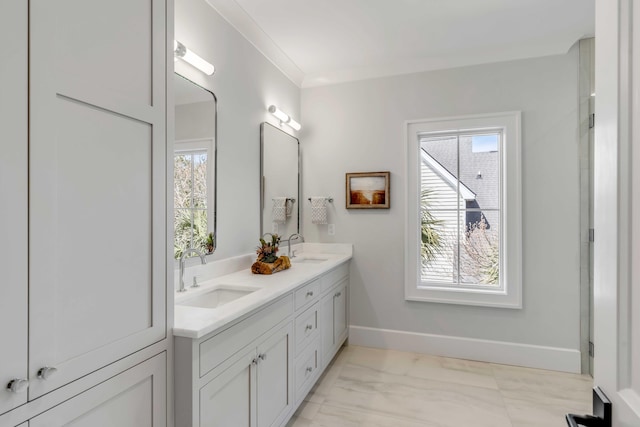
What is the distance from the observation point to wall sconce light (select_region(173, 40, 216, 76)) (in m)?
1.85

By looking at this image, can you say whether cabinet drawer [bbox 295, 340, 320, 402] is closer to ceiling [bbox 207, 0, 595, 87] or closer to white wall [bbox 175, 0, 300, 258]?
white wall [bbox 175, 0, 300, 258]

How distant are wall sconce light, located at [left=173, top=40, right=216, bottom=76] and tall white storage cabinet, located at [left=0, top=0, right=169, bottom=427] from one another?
0.64 metres

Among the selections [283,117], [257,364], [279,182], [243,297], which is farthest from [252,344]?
[283,117]

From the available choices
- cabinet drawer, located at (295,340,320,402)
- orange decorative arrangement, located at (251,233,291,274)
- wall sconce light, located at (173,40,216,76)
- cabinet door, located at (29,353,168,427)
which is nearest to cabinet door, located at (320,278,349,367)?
cabinet drawer, located at (295,340,320,402)

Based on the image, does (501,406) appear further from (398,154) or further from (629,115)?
(629,115)

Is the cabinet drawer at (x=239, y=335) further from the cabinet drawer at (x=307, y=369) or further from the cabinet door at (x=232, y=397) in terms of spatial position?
the cabinet drawer at (x=307, y=369)

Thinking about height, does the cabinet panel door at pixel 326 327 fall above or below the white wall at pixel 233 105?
below

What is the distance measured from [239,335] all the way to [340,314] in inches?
67.3

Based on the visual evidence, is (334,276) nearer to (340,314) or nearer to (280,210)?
(340,314)

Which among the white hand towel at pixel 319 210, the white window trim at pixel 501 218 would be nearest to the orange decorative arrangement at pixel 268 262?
the white hand towel at pixel 319 210

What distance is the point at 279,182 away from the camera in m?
3.13

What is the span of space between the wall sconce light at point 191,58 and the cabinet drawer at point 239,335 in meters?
1.45

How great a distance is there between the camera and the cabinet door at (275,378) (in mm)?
1733

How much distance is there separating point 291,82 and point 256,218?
150 cm
